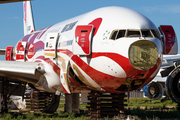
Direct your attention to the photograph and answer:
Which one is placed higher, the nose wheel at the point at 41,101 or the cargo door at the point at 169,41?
the cargo door at the point at 169,41

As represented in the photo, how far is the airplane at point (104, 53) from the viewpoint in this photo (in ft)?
37.3

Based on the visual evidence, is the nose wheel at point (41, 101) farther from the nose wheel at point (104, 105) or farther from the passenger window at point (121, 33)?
the passenger window at point (121, 33)

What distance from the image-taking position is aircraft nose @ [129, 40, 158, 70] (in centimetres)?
1116

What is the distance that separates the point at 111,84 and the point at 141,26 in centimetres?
255

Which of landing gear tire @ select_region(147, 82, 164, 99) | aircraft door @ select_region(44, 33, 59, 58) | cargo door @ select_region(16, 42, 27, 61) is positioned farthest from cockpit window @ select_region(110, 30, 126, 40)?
landing gear tire @ select_region(147, 82, 164, 99)

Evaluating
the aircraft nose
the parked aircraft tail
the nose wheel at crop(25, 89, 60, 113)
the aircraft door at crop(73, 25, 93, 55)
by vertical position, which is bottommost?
the nose wheel at crop(25, 89, 60, 113)

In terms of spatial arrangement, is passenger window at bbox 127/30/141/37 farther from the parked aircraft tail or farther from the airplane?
the parked aircraft tail

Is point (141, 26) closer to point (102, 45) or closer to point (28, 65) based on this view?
point (102, 45)

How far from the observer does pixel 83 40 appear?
39.7 ft

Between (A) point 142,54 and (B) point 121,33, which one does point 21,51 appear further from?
(A) point 142,54

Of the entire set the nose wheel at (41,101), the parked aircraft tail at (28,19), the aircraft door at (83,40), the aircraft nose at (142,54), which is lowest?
the nose wheel at (41,101)

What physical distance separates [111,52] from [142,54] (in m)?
1.16

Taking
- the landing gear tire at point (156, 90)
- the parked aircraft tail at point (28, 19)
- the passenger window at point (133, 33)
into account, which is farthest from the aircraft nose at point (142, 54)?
the landing gear tire at point (156, 90)

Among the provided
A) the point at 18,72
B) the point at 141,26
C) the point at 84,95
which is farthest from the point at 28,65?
the point at 141,26
